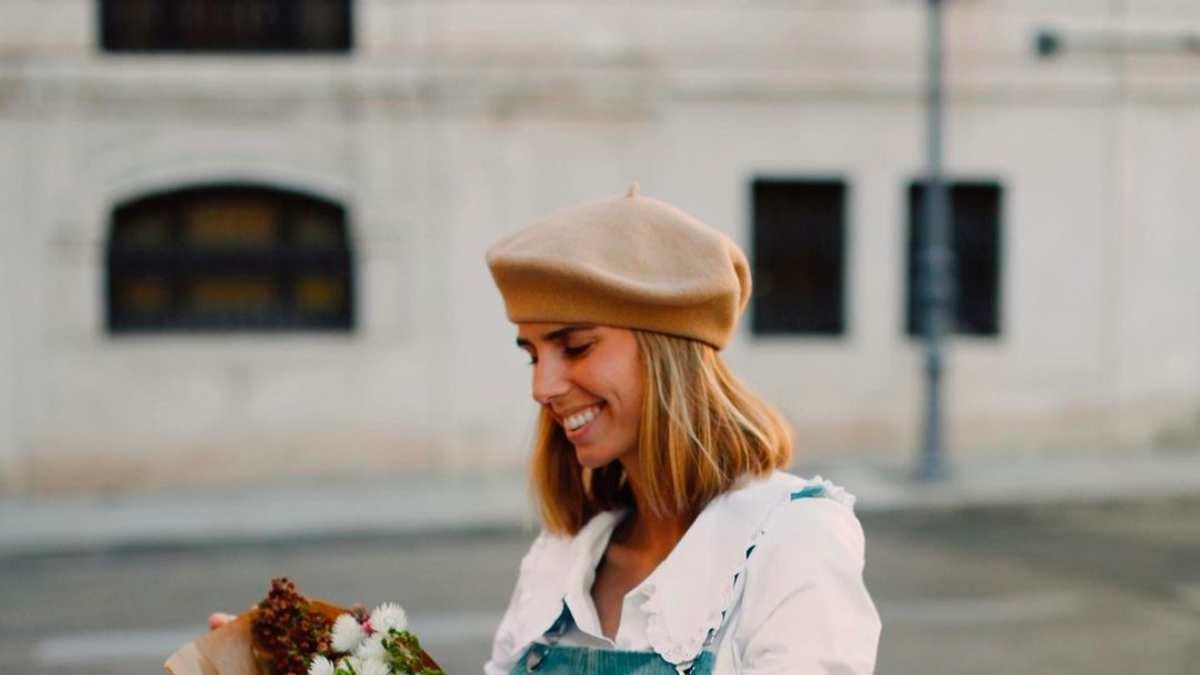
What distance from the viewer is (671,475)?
6.17ft

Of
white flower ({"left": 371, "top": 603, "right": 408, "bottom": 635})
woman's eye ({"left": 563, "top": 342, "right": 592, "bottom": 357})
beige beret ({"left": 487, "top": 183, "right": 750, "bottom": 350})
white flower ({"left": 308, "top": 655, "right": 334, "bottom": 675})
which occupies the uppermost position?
beige beret ({"left": 487, "top": 183, "right": 750, "bottom": 350})

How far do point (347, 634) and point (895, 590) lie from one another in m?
6.52

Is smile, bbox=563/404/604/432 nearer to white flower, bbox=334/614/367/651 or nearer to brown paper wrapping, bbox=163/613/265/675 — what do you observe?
white flower, bbox=334/614/367/651

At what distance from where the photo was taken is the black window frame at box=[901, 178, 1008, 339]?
13.0 meters

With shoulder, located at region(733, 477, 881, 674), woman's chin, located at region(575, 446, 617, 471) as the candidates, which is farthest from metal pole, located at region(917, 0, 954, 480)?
shoulder, located at region(733, 477, 881, 674)

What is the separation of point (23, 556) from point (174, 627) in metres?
2.82

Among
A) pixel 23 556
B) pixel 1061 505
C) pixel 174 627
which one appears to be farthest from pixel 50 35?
pixel 1061 505

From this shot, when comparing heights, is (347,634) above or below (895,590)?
above

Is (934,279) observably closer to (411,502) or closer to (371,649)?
(411,502)

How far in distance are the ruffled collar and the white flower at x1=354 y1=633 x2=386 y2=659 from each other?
0.83ft

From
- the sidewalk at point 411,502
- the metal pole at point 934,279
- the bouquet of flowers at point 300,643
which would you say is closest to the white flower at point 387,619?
the bouquet of flowers at point 300,643

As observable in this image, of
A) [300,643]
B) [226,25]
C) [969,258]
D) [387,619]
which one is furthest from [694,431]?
[969,258]

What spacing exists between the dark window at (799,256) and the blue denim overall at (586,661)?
10948mm

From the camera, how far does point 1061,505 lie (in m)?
10.6
